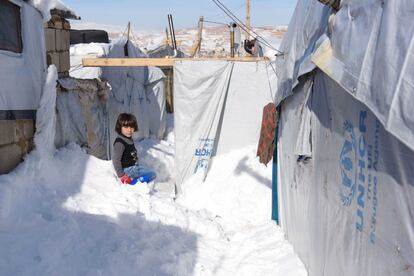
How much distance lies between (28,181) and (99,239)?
912mm

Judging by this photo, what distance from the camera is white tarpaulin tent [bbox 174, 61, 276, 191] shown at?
8641 mm

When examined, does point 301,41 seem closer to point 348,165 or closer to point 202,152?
point 348,165

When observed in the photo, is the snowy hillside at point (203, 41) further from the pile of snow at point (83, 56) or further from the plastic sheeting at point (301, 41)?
the plastic sheeting at point (301, 41)

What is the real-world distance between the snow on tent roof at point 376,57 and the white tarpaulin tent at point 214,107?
5266 millimetres

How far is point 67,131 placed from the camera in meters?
6.49

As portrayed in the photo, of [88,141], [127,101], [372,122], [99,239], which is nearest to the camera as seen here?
[372,122]

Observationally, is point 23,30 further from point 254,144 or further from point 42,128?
point 254,144

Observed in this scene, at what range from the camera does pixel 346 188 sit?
313cm

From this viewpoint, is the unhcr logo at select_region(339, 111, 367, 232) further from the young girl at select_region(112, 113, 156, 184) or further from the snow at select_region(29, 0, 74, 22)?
the snow at select_region(29, 0, 74, 22)

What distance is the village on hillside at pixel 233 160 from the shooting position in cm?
236

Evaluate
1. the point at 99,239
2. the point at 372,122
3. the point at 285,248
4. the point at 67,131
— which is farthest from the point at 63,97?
the point at 372,122

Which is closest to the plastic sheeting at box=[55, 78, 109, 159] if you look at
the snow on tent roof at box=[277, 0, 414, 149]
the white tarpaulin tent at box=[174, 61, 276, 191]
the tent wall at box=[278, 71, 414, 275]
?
the white tarpaulin tent at box=[174, 61, 276, 191]

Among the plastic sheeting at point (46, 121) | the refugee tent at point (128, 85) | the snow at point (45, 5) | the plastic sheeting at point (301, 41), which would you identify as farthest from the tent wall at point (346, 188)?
the refugee tent at point (128, 85)

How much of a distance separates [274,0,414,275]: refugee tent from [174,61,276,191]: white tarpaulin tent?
3869mm
